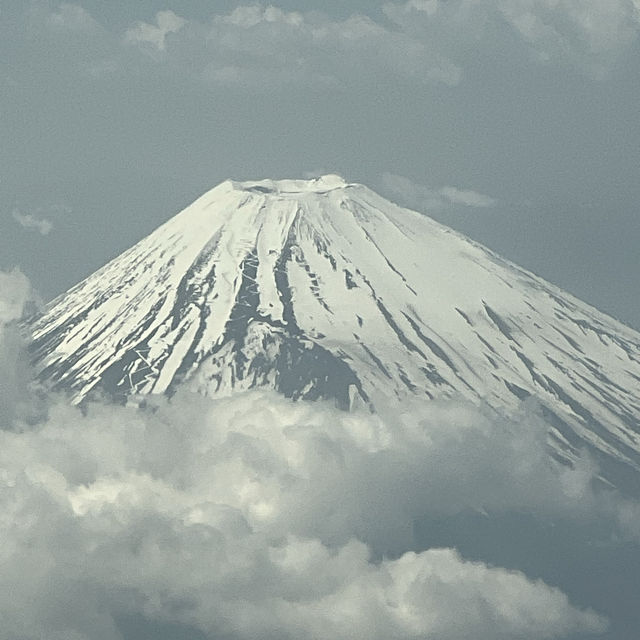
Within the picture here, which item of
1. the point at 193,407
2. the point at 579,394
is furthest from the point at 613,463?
the point at 193,407

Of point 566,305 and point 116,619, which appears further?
point 566,305

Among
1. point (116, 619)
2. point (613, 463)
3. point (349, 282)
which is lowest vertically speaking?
point (116, 619)

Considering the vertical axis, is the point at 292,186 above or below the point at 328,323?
above

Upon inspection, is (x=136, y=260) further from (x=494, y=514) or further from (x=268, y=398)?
(x=494, y=514)

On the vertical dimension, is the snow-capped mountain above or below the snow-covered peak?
below

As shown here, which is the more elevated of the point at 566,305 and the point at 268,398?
the point at 566,305

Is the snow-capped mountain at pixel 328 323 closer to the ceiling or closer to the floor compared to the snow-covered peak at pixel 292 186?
closer to the floor

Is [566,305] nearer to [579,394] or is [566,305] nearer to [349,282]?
[579,394]
